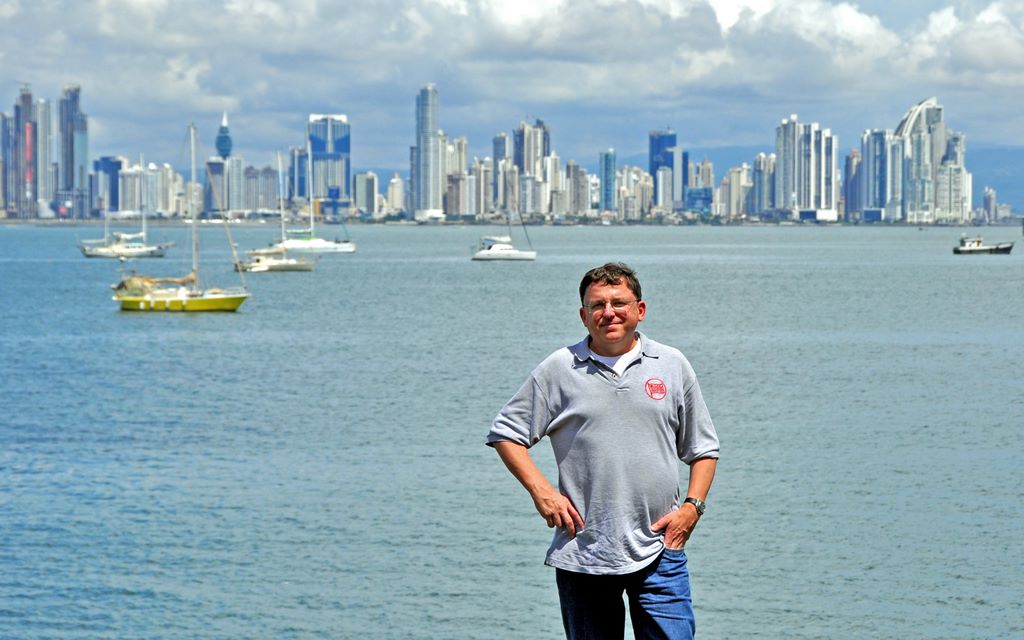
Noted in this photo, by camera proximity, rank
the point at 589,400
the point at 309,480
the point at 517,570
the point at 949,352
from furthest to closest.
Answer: the point at 949,352 → the point at 309,480 → the point at 517,570 → the point at 589,400

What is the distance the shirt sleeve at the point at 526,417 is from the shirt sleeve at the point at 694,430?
661 mm

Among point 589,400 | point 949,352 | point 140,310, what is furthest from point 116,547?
point 140,310

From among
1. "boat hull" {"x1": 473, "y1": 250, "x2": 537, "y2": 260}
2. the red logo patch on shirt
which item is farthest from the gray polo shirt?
"boat hull" {"x1": 473, "y1": 250, "x2": 537, "y2": 260}

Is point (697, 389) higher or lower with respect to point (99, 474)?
higher

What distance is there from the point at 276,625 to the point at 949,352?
4289 cm

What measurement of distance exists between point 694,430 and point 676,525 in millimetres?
473

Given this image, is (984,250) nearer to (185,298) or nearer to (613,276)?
(185,298)

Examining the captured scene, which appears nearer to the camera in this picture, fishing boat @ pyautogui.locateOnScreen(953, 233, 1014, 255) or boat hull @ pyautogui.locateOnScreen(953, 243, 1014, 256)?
boat hull @ pyautogui.locateOnScreen(953, 243, 1014, 256)

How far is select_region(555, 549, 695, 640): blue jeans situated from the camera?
812cm

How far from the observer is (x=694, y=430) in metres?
8.10

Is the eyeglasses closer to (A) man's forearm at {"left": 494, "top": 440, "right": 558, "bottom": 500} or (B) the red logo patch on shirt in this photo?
(B) the red logo patch on shirt

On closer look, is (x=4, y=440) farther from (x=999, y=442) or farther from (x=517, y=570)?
(x=999, y=442)

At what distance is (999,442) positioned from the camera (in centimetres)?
3625

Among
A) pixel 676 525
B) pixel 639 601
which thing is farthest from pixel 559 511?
pixel 639 601
